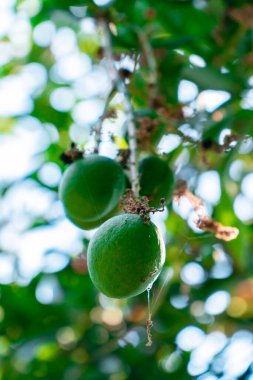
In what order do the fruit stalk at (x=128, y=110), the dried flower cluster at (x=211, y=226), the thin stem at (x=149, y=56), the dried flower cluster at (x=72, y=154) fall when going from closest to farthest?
the fruit stalk at (x=128, y=110) < the dried flower cluster at (x=211, y=226) < the dried flower cluster at (x=72, y=154) < the thin stem at (x=149, y=56)

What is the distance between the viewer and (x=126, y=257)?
90 centimetres

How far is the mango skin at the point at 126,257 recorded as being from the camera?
2.96 ft

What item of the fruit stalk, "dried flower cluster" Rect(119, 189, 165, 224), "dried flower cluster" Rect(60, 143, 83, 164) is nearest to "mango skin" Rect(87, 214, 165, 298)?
"dried flower cluster" Rect(119, 189, 165, 224)

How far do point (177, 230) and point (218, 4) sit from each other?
0.77 meters

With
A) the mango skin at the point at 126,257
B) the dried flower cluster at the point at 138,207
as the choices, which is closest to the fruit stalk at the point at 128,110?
the dried flower cluster at the point at 138,207

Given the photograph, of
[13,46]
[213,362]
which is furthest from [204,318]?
[13,46]

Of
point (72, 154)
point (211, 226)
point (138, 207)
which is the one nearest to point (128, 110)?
point (72, 154)

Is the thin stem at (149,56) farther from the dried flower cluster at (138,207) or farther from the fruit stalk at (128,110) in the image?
the dried flower cluster at (138,207)

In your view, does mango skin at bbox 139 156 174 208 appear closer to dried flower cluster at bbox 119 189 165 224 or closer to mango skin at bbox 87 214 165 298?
dried flower cluster at bbox 119 189 165 224

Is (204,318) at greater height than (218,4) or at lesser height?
lesser

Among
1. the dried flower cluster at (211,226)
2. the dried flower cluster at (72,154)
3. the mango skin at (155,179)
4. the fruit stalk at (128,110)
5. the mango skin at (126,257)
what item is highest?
the mango skin at (126,257)

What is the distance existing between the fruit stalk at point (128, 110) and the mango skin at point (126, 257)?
0.13m

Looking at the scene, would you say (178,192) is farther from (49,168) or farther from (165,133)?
(49,168)

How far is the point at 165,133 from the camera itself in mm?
1624
